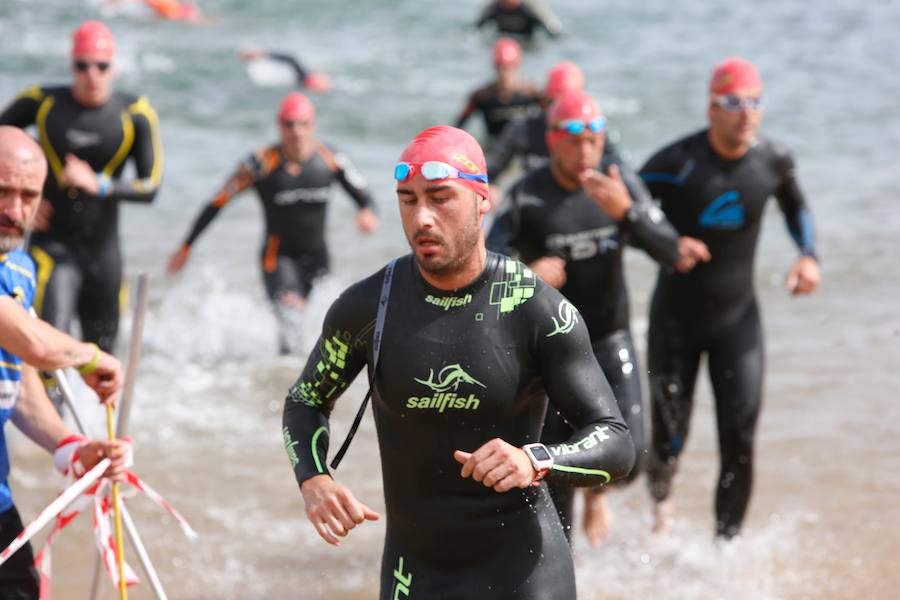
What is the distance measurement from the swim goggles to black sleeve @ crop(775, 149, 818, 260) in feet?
1.34

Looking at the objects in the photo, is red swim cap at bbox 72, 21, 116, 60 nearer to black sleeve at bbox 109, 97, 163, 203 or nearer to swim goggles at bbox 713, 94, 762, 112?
black sleeve at bbox 109, 97, 163, 203

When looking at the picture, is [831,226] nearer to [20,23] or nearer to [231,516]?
[231,516]

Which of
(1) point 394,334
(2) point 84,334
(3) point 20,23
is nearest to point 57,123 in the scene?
(2) point 84,334

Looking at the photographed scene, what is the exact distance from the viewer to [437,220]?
3590mm

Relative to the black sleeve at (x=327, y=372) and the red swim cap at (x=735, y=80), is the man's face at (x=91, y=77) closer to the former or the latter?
the red swim cap at (x=735, y=80)

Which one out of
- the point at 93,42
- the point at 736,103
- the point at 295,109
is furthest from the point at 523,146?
the point at 93,42

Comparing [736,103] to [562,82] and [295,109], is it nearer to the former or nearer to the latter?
[562,82]

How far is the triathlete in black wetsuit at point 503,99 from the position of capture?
12695 mm

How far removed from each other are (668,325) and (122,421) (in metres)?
3.29

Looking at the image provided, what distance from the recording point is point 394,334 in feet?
12.1

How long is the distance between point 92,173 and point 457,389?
4.69 metres

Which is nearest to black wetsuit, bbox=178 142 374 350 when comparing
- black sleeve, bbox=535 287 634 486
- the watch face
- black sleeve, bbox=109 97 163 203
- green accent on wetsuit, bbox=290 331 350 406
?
black sleeve, bbox=109 97 163 203

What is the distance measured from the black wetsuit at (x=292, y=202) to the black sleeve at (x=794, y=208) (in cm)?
390

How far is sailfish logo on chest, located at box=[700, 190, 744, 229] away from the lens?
686 cm
